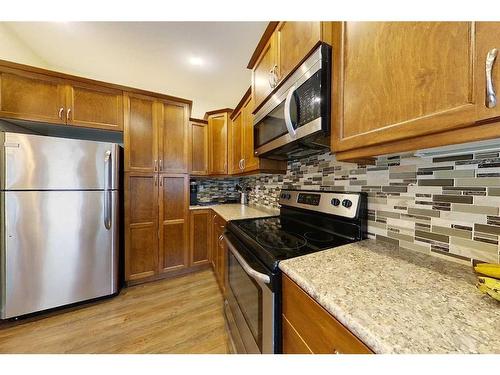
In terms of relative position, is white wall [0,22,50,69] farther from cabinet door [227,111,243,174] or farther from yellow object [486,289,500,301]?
yellow object [486,289,500,301]

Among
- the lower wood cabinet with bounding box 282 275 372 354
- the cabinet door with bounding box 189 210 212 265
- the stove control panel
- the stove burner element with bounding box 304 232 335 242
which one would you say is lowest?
the cabinet door with bounding box 189 210 212 265

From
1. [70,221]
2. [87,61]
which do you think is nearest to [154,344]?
[70,221]

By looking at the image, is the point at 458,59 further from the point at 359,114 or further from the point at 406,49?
the point at 359,114

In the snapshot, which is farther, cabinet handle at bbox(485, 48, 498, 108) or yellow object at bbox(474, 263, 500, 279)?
yellow object at bbox(474, 263, 500, 279)

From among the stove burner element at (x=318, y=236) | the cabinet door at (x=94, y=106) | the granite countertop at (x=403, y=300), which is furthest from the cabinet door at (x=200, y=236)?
the granite countertop at (x=403, y=300)

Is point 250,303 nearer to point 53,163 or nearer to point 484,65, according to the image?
point 484,65

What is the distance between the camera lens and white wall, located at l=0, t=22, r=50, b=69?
5.16ft

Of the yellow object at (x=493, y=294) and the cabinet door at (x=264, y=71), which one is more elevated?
the cabinet door at (x=264, y=71)

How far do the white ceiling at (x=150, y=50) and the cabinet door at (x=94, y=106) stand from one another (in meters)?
0.36

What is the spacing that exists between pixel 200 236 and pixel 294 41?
7.30ft

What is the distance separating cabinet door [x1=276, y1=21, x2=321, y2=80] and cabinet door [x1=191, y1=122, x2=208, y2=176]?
174 cm

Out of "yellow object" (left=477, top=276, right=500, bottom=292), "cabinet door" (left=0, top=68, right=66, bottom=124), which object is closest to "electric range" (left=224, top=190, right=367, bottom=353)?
"yellow object" (left=477, top=276, right=500, bottom=292)

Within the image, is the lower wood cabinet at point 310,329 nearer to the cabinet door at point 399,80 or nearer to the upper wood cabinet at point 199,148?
the cabinet door at point 399,80

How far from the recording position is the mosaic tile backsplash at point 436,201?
0.61 meters
